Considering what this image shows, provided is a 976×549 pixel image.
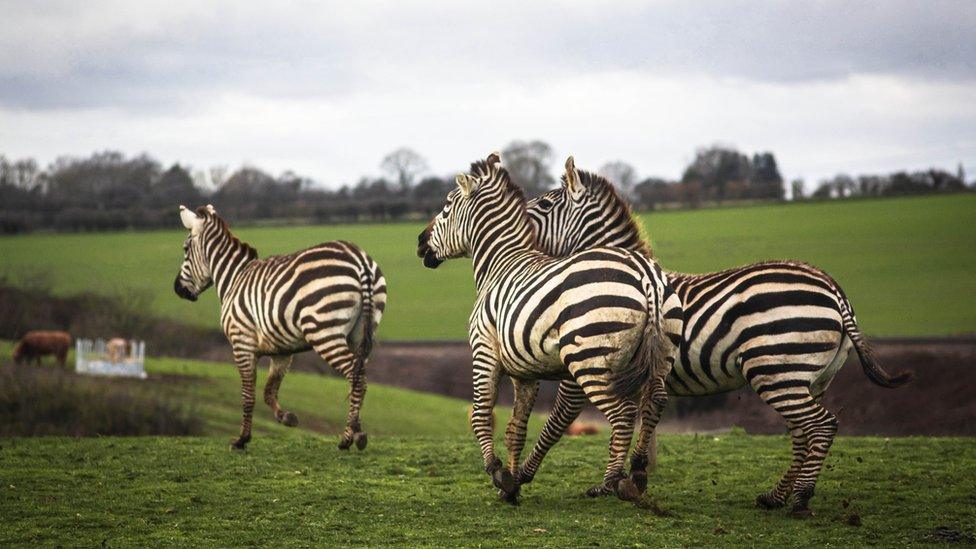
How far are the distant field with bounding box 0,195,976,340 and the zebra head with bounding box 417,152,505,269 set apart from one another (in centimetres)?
3648

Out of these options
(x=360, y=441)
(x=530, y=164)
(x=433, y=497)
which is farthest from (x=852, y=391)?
(x=530, y=164)

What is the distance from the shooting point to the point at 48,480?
33.8ft

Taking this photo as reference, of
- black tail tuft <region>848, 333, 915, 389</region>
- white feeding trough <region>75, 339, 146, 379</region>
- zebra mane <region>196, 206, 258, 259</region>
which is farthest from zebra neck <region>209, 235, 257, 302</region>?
white feeding trough <region>75, 339, 146, 379</region>

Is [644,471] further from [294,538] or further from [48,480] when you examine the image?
[48,480]

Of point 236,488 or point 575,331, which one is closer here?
point 575,331

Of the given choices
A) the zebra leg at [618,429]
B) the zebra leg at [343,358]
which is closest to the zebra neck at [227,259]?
the zebra leg at [343,358]

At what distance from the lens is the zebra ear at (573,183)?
412 inches

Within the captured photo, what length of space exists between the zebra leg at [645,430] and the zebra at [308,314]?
13.7 feet

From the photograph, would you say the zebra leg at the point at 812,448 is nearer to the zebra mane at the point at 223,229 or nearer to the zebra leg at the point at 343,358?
the zebra leg at the point at 343,358

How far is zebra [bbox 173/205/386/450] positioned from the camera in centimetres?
1203

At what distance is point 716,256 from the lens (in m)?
54.2

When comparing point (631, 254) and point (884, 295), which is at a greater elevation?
point (631, 254)

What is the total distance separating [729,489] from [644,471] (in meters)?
1.75

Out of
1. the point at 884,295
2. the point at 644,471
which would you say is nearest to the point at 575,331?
the point at 644,471
